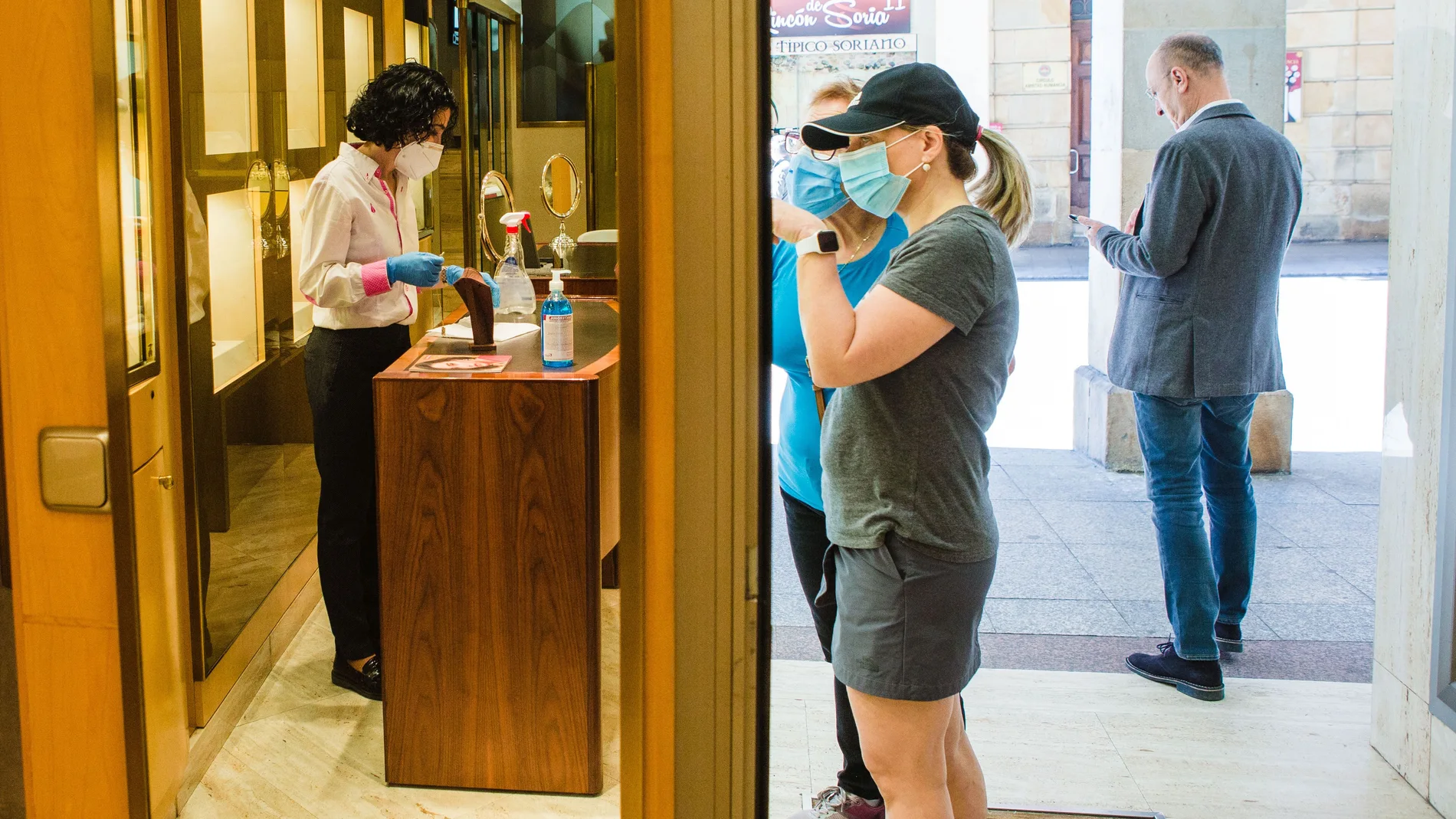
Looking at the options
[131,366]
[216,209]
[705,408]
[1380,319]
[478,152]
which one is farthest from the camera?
[478,152]

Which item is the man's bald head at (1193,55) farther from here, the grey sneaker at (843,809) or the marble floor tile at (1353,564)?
the grey sneaker at (843,809)

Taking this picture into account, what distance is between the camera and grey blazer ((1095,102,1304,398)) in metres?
2.97

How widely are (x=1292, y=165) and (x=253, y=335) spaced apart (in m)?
A: 2.48

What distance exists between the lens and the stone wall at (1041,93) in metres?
4.30

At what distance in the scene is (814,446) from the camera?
217 cm

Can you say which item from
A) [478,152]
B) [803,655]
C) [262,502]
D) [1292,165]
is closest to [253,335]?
[262,502]

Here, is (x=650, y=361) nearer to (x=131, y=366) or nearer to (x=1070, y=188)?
(x=131, y=366)

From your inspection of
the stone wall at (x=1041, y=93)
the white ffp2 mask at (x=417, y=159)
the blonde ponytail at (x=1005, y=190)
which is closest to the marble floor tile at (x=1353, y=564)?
the stone wall at (x=1041, y=93)

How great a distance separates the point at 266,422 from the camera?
9.97 ft

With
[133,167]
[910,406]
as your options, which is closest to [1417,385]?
[910,406]

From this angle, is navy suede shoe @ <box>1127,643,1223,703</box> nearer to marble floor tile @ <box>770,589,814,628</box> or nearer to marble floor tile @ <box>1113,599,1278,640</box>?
marble floor tile @ <box>1113,599,1278,640</box>

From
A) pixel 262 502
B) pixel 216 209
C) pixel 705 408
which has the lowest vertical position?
pixel 262 502

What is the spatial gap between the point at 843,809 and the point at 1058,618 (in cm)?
137

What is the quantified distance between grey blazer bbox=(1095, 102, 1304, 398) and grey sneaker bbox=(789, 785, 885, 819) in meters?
1.34
